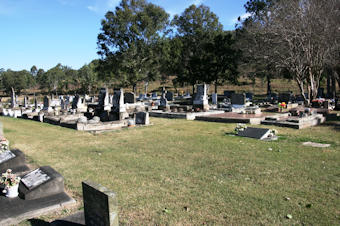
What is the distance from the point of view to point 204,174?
643 centimetres

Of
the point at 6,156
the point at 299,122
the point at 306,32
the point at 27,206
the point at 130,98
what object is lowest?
the point at 27,206

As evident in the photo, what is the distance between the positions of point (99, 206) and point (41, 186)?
223 cm

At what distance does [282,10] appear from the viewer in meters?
22.7

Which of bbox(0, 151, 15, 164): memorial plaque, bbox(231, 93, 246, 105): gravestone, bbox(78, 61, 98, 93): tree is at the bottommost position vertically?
bbox(0, 151, 15, 164): memorial plaque

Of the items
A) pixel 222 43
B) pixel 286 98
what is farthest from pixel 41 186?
pixel 222 43

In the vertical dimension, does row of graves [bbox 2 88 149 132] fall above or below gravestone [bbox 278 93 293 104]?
below

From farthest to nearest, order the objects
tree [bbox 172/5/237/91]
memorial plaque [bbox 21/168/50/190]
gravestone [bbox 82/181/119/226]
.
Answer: tree [bbox 172/5/237/91] < memorial plaque [bbox 21/168/50/190] < gravestone [bbox 82/181/119/226]

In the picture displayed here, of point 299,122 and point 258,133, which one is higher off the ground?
point 299,122

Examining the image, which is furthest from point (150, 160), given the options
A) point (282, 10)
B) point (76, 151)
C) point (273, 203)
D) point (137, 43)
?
point (137, 43)

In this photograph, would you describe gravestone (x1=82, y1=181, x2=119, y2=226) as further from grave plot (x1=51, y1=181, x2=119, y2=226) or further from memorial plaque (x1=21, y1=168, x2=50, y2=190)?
memorial plaque (x1=21, y1=168, x2=50, y2=190)

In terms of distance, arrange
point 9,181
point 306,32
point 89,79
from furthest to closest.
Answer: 1. point 89,79
2. point 306,32
3. point 9,181

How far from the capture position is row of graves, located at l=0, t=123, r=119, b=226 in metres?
3.63

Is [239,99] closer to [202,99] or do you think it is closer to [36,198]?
[202,99]

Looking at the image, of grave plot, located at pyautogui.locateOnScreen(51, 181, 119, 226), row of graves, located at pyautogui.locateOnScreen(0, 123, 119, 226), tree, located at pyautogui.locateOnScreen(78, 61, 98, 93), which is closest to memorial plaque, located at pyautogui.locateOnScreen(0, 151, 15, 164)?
row of graves, located at pyautogui.locateOnScreen(0, 123, 119, 226)
